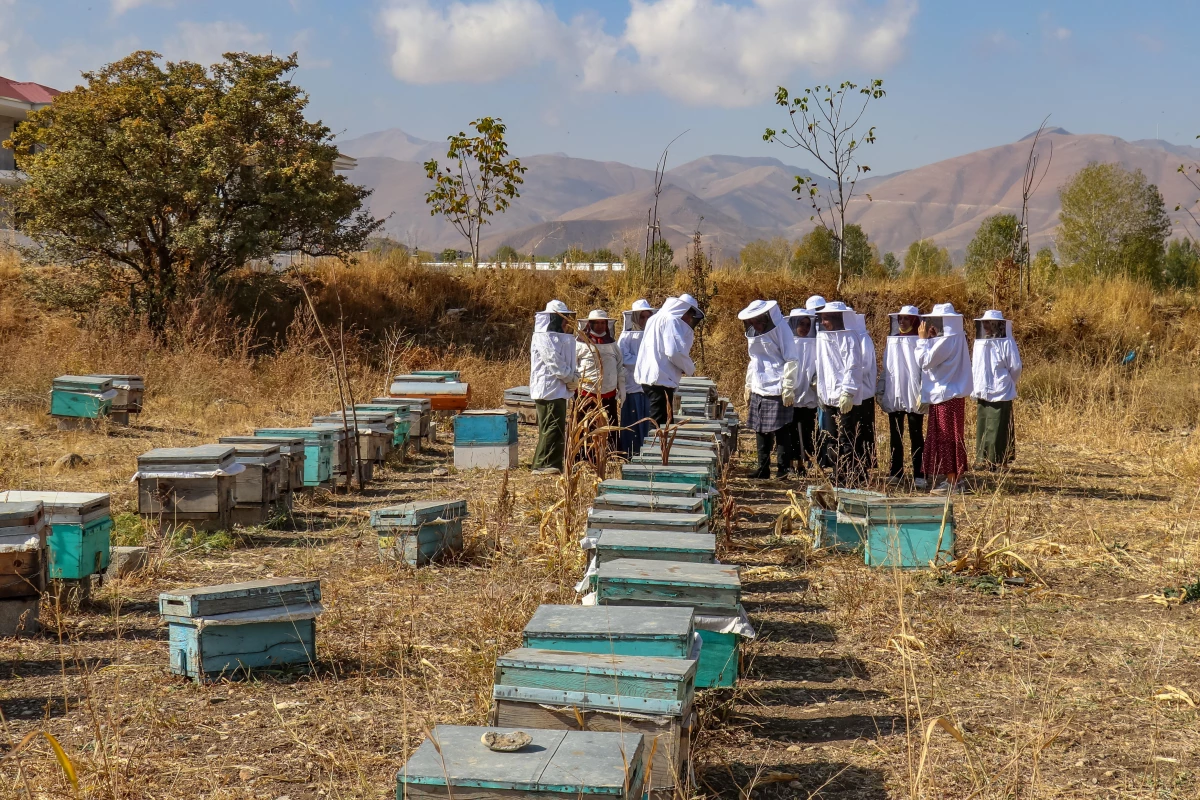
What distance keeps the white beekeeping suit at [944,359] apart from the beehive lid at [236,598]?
6.39 metres

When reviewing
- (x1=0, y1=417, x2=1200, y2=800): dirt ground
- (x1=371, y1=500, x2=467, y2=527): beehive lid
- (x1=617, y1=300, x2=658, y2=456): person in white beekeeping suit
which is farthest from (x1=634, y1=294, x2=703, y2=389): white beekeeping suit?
(x1=371, y1=500, x2=467, y2=527): beehive lid

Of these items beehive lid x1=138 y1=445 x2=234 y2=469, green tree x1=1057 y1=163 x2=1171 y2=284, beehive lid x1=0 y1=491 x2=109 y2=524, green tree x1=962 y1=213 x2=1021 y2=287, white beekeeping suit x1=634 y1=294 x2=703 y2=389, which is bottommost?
beehive lid x1=0 y1=491 x2=109 y2=524

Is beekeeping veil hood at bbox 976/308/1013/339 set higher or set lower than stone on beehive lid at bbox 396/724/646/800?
→ higher

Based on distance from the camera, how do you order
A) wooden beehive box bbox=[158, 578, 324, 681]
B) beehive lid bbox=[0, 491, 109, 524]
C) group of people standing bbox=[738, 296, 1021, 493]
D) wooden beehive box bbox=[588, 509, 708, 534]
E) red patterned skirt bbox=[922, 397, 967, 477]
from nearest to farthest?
wooden beehive box bbox=[158, 578, 324, 681] → wooden beehive box bbox=[588, 509, 708, 534] → beehive lid bbox=[0, 491, 109, 524] → group of people standing bbox=[738, 296, 1021, 493] → red patterned skirt bbox=[922, 397, 967, 477]

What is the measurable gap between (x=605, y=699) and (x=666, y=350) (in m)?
7.16

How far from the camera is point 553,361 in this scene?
9.99 m

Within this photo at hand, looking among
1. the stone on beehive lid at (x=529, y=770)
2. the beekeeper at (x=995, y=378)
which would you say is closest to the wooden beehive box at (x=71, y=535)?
the stone on beehive lid at (x=529, y=770)

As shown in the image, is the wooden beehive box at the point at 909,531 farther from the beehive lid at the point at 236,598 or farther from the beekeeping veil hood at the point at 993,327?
the beekeeping veil hood at the point at 993,327

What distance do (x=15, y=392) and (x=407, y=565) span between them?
8761 millimetres

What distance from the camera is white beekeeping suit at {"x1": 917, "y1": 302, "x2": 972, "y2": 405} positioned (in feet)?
31.1

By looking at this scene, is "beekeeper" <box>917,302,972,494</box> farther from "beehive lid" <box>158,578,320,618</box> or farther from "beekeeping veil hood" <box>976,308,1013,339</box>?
"beehive lid" <box>158,578,320,618</box>

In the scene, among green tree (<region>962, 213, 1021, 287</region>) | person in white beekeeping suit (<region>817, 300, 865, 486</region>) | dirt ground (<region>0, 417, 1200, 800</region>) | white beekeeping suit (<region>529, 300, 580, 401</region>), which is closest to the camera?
dirt ground (<region>0, 417, 1200, 800</region>)

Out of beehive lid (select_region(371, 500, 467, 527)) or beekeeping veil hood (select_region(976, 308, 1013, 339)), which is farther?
beekeeping veil hood (select_region(976, 308, 1013, 339))

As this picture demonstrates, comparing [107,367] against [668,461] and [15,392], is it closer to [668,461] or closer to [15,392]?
[15,392]
